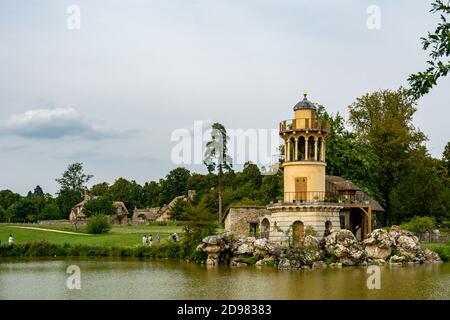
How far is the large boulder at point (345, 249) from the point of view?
128 feet

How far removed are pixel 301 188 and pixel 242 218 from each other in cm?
618

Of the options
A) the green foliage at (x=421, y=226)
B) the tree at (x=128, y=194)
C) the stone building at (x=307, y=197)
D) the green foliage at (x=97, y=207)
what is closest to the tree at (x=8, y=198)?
the tree at (x=128, y=194)

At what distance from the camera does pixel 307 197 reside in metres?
44.6

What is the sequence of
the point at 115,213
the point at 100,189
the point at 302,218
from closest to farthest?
the point at 302,218 < the point at 115,213 < the point at 100,189

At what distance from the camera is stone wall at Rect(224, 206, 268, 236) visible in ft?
159

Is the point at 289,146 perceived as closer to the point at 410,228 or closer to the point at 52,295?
the point at 410,228

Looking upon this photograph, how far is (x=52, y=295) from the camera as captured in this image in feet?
84.9

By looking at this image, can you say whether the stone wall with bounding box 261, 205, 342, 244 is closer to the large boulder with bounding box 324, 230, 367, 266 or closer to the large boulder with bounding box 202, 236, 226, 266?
the large boulder with bounding box 324, 230, 367, 266

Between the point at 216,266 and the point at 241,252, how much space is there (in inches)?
75.4

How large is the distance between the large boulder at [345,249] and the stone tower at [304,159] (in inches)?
191

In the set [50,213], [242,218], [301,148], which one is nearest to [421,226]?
[301,148]

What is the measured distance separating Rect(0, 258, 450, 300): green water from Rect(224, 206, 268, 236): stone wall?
29.5ft

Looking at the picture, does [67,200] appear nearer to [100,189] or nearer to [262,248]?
[100,189]

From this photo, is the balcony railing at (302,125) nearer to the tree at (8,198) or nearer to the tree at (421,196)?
the tree at (421,196)
